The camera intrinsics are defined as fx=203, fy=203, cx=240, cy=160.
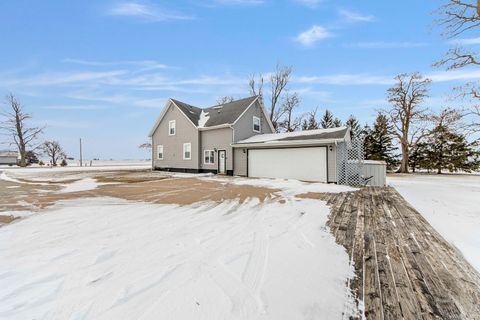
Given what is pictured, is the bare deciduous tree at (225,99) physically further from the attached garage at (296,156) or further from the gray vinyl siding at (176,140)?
the attached garage at (296,156)

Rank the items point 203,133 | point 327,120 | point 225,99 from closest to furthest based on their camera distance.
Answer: point 203,133, point 327,120, point 225,99

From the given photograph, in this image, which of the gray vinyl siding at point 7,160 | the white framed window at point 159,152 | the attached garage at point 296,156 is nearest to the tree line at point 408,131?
the attached garage at point 296,156

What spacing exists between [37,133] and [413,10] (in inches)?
1479

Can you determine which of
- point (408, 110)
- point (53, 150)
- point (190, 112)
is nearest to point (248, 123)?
point (190, 112)

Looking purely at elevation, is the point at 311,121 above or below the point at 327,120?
below

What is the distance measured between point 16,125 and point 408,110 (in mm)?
43463

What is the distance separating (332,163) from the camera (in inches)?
406

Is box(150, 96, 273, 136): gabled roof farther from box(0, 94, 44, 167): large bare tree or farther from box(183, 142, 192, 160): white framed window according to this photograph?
box(0, 94, 44, 167): large bare tree

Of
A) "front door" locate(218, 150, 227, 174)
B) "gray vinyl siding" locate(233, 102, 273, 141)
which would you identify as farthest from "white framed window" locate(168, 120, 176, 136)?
"gray vinyl siding" locate(233, 102, 273, 141)

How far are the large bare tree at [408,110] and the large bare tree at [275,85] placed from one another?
34.8 feet

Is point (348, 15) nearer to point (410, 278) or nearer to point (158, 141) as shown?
point (410, 278)

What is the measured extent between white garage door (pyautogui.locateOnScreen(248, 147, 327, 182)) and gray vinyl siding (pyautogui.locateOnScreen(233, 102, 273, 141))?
2109 millimetres

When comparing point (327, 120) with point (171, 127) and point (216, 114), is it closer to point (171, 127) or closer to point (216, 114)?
point (216, 114)

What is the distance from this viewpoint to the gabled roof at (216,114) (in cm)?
1491
